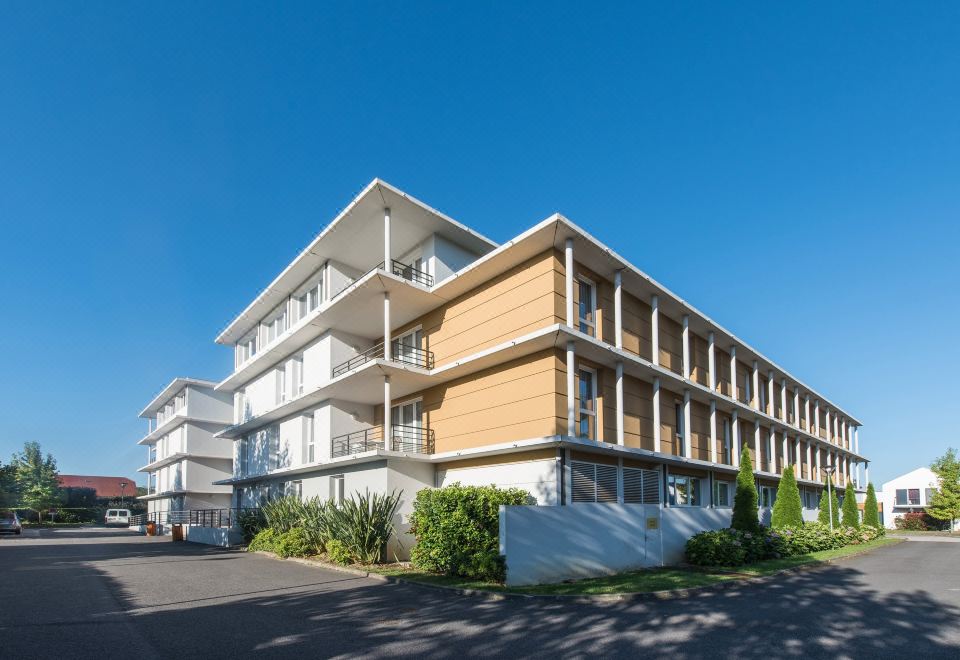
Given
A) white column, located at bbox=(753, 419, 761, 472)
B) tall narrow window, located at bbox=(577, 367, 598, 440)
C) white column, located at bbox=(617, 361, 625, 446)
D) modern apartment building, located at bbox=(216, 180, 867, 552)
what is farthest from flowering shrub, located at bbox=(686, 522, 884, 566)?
tall narrow window, located at bbox=(577, 367, 598, 440)

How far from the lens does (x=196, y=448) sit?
4769 cm

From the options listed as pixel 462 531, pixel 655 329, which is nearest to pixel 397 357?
pixel 655 329

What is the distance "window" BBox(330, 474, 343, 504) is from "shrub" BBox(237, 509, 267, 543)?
4.61 metres

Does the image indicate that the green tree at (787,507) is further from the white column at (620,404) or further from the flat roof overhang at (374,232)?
the flat roof overhang at (374,232)

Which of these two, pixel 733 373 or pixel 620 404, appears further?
pixel 733 373

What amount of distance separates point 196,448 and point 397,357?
3075 centimetres

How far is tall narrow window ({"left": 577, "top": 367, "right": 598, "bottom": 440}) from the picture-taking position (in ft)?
63.5

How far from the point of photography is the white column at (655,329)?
883 inches

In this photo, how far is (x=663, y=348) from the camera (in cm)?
2455

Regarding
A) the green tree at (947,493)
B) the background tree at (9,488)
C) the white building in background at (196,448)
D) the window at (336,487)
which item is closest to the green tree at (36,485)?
the background tree at (9,488)

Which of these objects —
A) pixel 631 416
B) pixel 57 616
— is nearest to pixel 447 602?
pixel 57 616

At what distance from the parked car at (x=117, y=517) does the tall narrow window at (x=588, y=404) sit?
61.0 metres

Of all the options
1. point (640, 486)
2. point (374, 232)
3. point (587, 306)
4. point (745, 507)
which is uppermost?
point (374, 232)

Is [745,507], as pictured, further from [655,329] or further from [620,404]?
[655,329]
